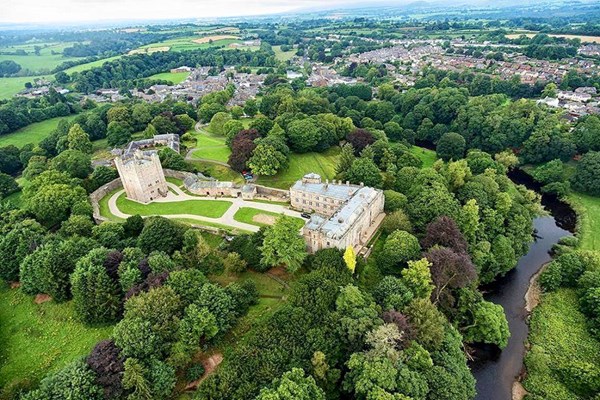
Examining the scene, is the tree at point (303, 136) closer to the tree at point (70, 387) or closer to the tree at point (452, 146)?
the tree at point (452, 146)

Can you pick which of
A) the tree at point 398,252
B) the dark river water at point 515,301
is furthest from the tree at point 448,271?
the dark river water at point 515,301

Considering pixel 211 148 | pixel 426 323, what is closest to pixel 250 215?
pixel 426 323

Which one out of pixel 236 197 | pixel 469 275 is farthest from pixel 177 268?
pixel 469 275

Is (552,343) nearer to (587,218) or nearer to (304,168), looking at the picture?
(587,218)

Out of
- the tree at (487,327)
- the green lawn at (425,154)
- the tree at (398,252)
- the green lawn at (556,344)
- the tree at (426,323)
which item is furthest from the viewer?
the green lawn at (425,154)

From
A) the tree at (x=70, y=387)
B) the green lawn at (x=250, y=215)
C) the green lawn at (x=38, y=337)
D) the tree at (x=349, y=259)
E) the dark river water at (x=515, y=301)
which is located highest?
the tree at (x=70, y=387)

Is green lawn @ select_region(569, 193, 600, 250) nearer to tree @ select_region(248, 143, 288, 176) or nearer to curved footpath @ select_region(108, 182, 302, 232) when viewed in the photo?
curved footpath @ select_region(108, 182, 302, 232)

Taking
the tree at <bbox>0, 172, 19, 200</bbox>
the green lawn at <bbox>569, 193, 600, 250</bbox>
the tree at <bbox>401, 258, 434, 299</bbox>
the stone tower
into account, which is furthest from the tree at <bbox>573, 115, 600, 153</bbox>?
the tree at <bbox>0, 172, 19, 200</bbox>

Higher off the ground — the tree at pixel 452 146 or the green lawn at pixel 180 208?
the green lawn at pixel 180 208
